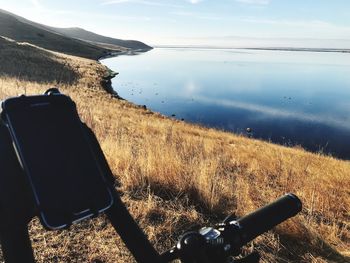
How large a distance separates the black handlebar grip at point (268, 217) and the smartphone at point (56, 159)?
445 mm

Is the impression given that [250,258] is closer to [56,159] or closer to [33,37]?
[56,159]

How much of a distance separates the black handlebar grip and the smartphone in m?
0.45

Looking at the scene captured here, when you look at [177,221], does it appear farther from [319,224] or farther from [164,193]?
[319,224]

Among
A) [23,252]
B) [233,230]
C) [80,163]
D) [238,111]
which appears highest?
[80,163]

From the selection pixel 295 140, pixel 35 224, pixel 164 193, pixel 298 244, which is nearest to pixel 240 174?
pixel 164 193

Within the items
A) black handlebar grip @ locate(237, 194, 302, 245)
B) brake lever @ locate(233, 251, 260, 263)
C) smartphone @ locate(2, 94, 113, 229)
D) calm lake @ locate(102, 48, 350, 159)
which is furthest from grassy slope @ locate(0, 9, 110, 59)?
brake lever @ locate(233, 251, 260, 263)

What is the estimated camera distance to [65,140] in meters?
1.23

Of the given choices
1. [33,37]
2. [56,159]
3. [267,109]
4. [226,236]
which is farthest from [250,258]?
[33,37]

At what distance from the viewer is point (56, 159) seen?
46.2 inches

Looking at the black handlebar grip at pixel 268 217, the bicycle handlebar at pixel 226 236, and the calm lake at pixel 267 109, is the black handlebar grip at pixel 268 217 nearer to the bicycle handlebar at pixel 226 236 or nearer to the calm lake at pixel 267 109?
the bicycle handlebar at pixel 226 236

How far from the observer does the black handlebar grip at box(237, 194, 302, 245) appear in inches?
45.4

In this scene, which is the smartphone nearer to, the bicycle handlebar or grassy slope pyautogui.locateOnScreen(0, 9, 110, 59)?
the bicycle handlebar

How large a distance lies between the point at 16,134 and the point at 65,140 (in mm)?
162

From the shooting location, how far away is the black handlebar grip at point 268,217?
1.15 meters
